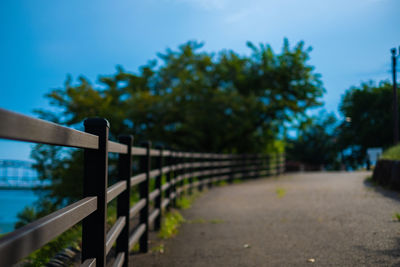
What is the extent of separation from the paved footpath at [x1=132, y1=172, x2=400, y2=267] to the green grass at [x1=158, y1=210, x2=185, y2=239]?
0.46ft

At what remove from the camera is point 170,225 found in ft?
19.7

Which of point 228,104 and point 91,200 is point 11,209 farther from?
point 228,104

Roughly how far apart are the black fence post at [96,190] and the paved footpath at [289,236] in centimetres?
189

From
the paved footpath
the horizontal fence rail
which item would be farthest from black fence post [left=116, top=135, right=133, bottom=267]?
the paved footpath

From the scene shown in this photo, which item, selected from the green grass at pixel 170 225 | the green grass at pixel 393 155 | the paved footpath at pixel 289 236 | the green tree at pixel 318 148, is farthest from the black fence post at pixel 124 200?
the green tree at pixel 318 148

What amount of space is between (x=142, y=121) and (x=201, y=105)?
15.6ft

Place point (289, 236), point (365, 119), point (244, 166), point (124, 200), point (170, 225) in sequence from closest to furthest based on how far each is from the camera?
point (124, 200)
point (289, 236)
point (170, 225)
point (244, 166)
point (365, 119)

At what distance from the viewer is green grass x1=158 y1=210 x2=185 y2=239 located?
5582 mm

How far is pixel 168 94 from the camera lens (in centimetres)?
2173

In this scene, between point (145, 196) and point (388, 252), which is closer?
point (388, 252)

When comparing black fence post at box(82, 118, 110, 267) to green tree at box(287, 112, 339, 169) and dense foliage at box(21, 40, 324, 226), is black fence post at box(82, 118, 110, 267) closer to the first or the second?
dense foliage at box(21, 40, 324, 226)

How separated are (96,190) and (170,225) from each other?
3.71m

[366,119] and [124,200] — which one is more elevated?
[366,119]

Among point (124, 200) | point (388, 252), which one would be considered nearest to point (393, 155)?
point (388, 252)
